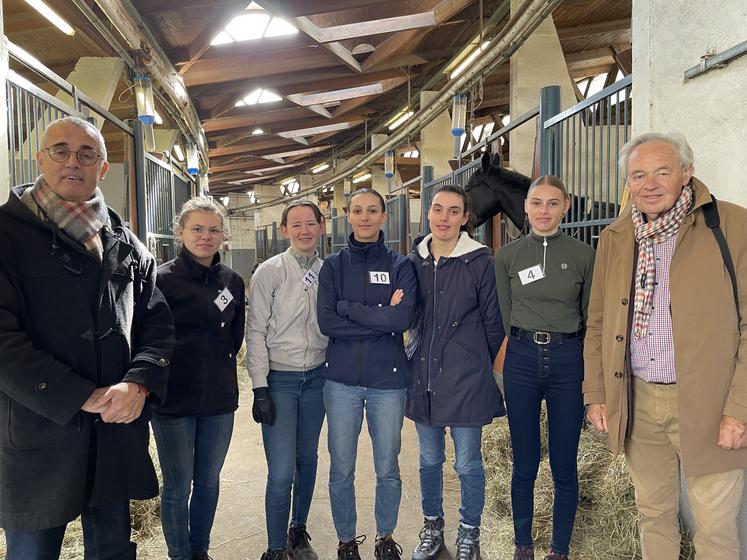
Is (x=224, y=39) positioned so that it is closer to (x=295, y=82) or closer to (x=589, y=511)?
(x=295, y=82)

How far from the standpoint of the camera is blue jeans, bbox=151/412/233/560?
1.63m

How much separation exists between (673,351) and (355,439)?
1.08 m

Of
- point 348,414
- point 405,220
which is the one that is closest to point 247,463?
point 348,414

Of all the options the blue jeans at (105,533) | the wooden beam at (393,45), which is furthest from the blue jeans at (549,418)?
the wooden beam at (393,45)

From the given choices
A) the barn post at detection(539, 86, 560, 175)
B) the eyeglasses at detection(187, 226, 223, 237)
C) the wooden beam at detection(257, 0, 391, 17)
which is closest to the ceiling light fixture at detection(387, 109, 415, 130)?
the wooden beam at detection(257, 0, 391, 17)

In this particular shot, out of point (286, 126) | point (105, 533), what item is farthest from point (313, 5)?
point (286, 126)

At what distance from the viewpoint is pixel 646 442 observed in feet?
4.86

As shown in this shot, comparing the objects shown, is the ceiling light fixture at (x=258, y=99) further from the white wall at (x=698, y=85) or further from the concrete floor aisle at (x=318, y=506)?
the white wall at (x=698, y=85)

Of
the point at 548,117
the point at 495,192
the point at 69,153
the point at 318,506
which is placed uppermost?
the point at 548,117

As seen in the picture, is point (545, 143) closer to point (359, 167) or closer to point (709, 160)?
point (709, 160)

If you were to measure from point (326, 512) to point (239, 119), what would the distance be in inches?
242

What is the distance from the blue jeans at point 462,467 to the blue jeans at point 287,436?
423 mm

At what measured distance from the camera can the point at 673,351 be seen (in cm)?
139

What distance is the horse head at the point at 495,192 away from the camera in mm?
3332
